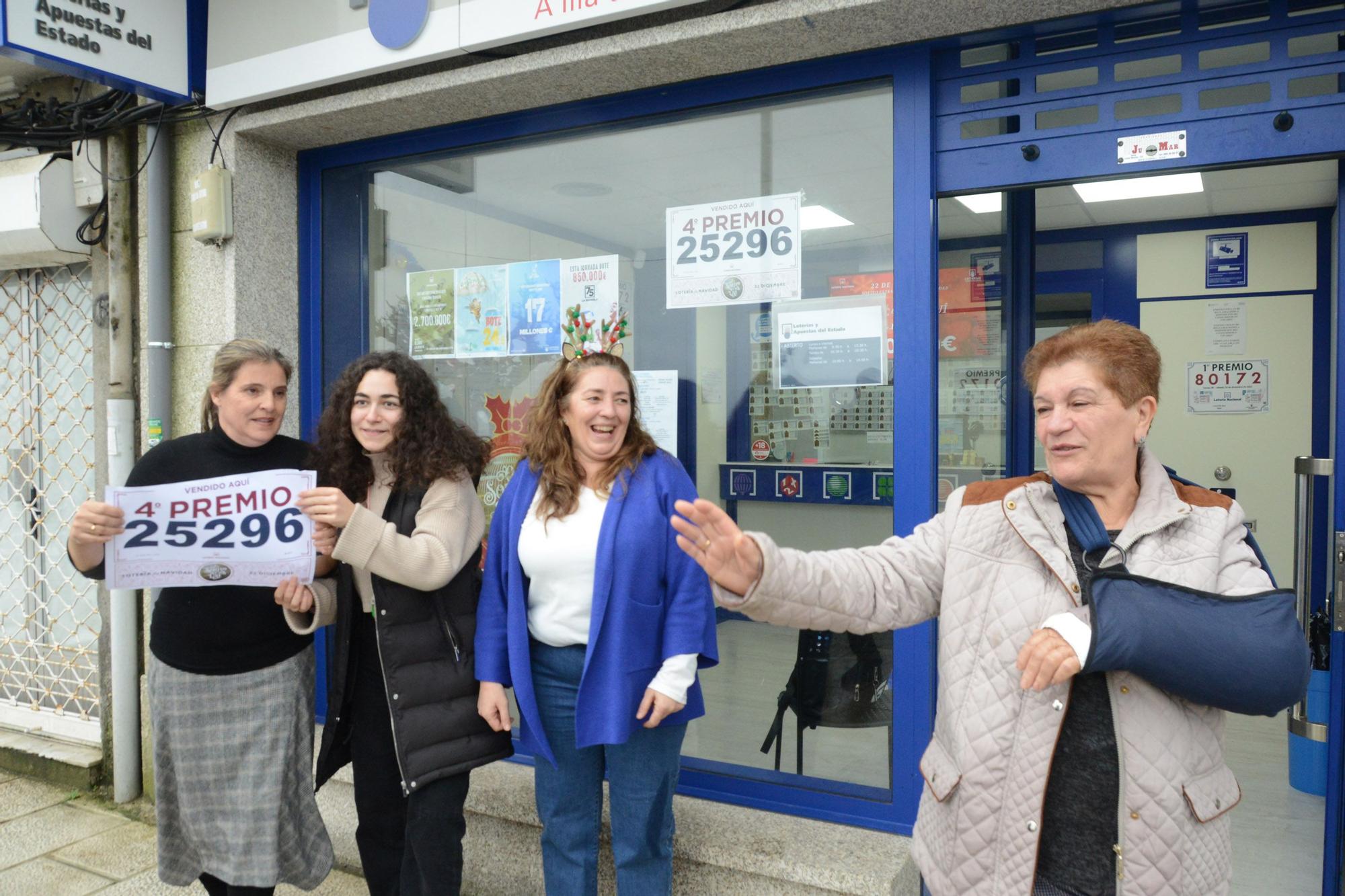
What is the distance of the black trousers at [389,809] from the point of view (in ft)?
7.81

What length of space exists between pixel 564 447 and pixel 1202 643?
4.94ft

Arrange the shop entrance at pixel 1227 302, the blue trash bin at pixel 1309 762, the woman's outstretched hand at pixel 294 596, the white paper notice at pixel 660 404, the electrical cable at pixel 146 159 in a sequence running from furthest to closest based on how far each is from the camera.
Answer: the shop entrance at pixel 1227 302 < the blue trash bin at pixel 1309 762 < the electrical cable at pixel 146 159 < the white paper notice at pixel 660 404 < the woman's outstretched hand at pixel 294 596

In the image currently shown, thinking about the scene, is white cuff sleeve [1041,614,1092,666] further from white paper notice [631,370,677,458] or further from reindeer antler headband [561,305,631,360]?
reindeer antler headband [561,305,631,360]

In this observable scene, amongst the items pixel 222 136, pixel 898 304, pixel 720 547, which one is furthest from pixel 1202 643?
pixel 222 136

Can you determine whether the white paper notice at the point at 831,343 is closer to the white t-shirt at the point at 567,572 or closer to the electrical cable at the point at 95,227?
the white t-shirt at the point at 567,572

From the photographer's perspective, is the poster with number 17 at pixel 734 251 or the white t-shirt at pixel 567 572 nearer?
the white t-shirt at pixel 567 572

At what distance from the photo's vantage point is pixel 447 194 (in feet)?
12.2

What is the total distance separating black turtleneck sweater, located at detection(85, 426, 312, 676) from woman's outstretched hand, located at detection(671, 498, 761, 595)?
1.44m

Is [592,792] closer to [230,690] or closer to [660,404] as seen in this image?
[230,690]

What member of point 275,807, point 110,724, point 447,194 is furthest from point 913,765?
point 110,724

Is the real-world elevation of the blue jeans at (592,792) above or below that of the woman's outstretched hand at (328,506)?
below

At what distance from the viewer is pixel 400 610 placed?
239cm

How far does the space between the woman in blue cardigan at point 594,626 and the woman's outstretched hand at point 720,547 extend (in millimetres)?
680

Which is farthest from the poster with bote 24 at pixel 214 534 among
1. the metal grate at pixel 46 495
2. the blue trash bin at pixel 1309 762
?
the blue trash bin at pixel 1309 762
